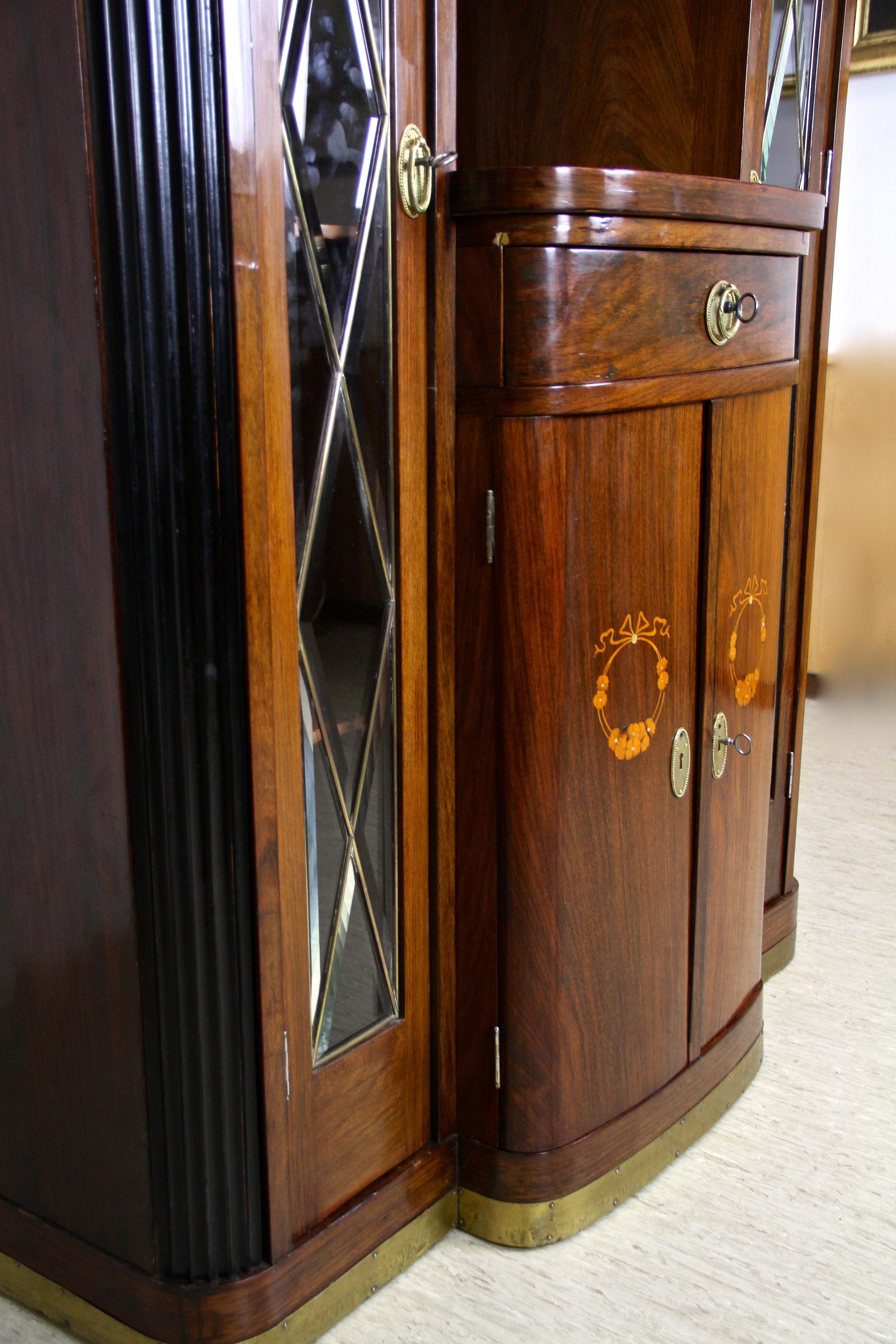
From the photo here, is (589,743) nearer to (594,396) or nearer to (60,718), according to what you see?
(594,396)

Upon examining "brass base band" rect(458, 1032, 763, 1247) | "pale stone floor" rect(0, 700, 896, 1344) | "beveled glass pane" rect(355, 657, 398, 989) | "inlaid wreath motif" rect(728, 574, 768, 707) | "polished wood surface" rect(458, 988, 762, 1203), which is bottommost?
"pale stone floor" rect(0, 700, 896, 1344)

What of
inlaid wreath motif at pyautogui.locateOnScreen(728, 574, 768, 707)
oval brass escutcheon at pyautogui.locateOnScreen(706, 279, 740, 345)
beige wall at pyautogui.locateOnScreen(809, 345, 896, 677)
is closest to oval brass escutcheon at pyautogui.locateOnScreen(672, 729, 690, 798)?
inlaid wreath motif at pyautogui.locateOnScreen(728, 574, 768, 707)

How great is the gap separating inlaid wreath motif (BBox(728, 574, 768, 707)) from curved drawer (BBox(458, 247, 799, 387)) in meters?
0.38

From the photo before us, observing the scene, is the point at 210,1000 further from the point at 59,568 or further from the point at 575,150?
the point at 575,150

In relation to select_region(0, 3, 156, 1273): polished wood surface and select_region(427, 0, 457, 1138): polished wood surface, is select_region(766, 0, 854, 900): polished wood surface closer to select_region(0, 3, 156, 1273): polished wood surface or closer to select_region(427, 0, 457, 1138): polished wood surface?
select_region(427, 0, 457, 1138): polished wood surface

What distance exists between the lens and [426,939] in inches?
63.6

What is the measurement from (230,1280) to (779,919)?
1.36 m

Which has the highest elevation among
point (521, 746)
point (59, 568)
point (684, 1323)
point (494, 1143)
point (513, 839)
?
point (59, 568)

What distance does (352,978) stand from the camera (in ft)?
4.96

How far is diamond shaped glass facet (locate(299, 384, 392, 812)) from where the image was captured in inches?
54.2

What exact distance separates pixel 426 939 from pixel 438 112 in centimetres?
99

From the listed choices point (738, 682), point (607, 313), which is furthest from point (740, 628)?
point (607, 313)

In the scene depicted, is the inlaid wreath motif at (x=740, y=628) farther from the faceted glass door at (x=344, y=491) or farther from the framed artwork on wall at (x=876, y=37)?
the framed artwork on wall at (x=876, y=37)

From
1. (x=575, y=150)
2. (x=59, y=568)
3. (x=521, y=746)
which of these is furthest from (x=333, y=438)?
(x=575, y=150)
